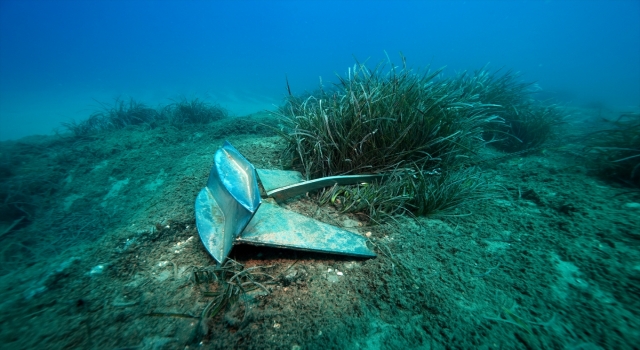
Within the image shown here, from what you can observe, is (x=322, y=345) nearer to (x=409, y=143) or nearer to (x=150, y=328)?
(x=150, y=328)

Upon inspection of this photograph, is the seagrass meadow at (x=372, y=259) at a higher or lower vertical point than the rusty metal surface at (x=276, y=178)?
lower

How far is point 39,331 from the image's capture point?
45.5 inches

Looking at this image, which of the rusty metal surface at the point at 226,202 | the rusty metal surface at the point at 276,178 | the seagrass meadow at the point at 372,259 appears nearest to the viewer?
the seagrass meadow at the point at 372,259

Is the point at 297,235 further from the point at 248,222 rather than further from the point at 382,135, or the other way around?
the point at 382,135

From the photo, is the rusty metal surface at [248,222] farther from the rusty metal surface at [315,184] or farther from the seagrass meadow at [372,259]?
the seagrass meadow at [372,259]

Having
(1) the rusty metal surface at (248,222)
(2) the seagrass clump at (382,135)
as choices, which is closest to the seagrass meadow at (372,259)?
(2) the seagrass clump at (382,135)

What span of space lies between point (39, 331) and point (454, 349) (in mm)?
2137

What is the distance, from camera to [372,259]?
67.9 inches

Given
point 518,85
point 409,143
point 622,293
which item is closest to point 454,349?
point 622,293

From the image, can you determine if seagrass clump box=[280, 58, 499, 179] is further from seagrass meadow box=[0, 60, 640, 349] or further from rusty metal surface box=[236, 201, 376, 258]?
rusty metal surface box=[236, 201, 376, 258]

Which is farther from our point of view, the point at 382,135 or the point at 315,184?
the point at 382,135

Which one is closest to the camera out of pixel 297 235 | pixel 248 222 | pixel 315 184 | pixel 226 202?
pixel 248 222

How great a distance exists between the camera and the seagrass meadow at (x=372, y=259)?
1222 millimetres

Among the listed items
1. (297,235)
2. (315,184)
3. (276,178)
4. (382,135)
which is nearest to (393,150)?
(382,135)
